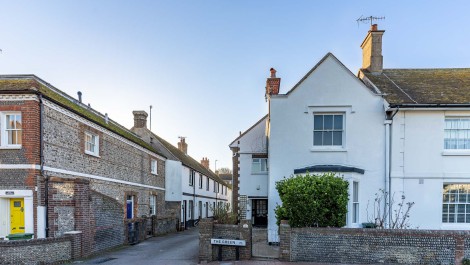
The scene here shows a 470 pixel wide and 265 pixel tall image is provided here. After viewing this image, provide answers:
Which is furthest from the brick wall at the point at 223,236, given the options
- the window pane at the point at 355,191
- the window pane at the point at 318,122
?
the window pane at the point at 318,122

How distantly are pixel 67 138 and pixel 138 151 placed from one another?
7.99 metres

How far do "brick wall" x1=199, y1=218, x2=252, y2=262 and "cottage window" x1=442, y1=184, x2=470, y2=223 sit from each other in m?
9.61

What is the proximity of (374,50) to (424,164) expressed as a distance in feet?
23.4

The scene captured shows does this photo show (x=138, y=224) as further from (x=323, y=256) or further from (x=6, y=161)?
(x=323, y=256)

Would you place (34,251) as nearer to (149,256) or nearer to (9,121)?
(149,256)

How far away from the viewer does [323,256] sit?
10.1 metres

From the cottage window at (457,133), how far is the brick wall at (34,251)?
1671 centimetres

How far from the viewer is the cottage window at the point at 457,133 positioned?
13500 millimetres

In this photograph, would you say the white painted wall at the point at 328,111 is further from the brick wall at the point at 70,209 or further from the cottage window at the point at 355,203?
the brick wall at the point at 70,209

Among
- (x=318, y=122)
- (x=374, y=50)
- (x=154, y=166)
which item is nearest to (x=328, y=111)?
(x=318, y=122)

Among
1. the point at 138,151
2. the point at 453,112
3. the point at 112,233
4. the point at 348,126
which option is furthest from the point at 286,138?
the point at 138,151

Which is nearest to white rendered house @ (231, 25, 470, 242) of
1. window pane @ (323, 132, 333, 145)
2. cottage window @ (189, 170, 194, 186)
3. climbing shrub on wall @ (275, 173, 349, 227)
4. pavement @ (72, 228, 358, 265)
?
window pane @ (323, 132, 333, 145)

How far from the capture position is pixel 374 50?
16.9 metres

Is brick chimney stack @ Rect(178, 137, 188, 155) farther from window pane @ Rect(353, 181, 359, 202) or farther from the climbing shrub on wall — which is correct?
the climbing shrub on wall
